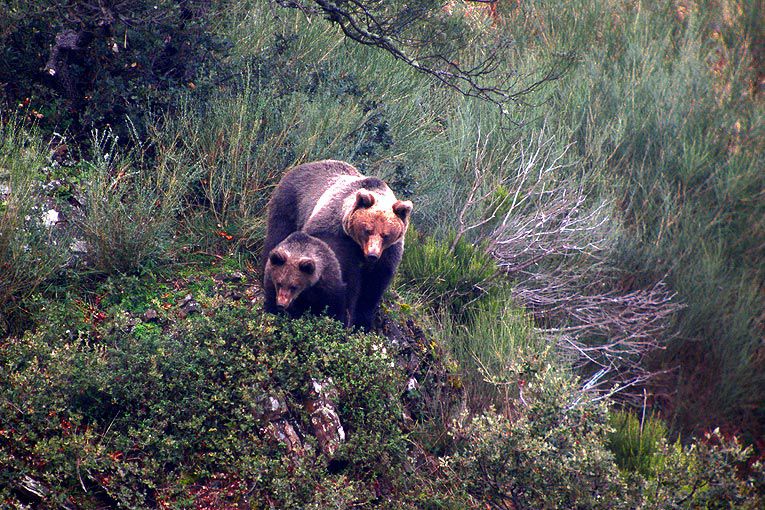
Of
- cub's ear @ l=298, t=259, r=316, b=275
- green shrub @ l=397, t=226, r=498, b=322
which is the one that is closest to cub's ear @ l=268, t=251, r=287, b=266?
cub's ear @ l=298, t=259, r=316, b=275

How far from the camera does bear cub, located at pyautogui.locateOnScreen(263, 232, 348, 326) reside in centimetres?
574

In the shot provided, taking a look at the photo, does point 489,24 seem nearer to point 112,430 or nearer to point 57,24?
point 57,24

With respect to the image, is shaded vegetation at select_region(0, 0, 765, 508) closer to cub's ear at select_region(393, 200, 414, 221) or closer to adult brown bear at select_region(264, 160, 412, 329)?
adult brown bear at select_region(264, 160, 412, 329)

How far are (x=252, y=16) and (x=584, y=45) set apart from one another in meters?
7.23

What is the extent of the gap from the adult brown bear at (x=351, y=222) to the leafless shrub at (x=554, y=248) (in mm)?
2181

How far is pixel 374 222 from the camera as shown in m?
6.10

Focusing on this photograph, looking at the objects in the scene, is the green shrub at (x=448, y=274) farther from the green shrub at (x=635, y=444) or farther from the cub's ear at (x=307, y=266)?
the cub's ear at (x=307, y=266)

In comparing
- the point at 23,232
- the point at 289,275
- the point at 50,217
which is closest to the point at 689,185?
the point at 289,275

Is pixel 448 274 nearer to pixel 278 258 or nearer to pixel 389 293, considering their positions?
pixel 389 293

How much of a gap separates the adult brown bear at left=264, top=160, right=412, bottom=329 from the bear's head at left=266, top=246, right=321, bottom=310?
1.50 feet

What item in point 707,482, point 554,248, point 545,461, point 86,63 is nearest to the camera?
point 707,482

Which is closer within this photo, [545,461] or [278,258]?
[545,461]

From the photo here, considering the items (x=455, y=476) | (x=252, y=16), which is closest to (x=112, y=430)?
(x=455, y=476)

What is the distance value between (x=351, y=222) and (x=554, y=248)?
394cm
